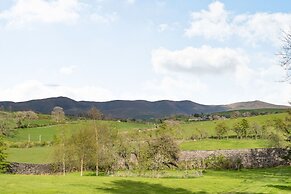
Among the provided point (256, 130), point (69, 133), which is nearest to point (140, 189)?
point (69, 133)

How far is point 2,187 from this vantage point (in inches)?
1622

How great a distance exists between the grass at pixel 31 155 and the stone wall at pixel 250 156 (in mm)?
38210

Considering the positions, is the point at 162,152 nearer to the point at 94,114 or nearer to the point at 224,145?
the point at 94,114

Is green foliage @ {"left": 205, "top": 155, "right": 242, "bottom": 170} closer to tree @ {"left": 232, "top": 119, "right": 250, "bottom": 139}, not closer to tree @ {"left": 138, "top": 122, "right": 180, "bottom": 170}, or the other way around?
tree @ {"left": 138, "top": 122, "right": 180, "bottom": 170}

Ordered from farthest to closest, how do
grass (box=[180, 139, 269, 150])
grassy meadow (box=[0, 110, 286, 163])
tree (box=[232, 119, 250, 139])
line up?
tree (box=[232, 119, 250, 139]) → grass (box=[180, 139, 269, 150]) → grassy meadow (box=[0, 110, 286, 163])

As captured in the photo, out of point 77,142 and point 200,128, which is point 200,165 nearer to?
point 77,142

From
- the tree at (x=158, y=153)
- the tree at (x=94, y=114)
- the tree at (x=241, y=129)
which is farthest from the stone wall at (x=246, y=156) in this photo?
the tree at (x=241, y=129)

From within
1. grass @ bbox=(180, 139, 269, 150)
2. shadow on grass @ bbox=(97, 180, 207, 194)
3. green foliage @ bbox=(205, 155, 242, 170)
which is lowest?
green foliage @ bbox=(205, 155, 242, 170)

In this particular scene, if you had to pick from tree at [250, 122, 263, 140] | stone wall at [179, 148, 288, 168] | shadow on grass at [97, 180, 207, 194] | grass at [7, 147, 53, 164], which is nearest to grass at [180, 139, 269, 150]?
stone wall at [179, 148, 288, 168]

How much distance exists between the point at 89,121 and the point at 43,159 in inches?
1001

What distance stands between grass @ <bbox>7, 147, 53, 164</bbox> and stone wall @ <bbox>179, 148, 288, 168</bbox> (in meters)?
38.2

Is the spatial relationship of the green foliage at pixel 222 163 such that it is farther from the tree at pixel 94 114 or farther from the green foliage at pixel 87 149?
the tree at pixel 94 114

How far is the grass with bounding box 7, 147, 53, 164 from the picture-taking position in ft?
378

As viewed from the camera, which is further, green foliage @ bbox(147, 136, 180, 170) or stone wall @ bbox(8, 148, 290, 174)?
stone wall @ bbox(8, 148, 290, 174)
